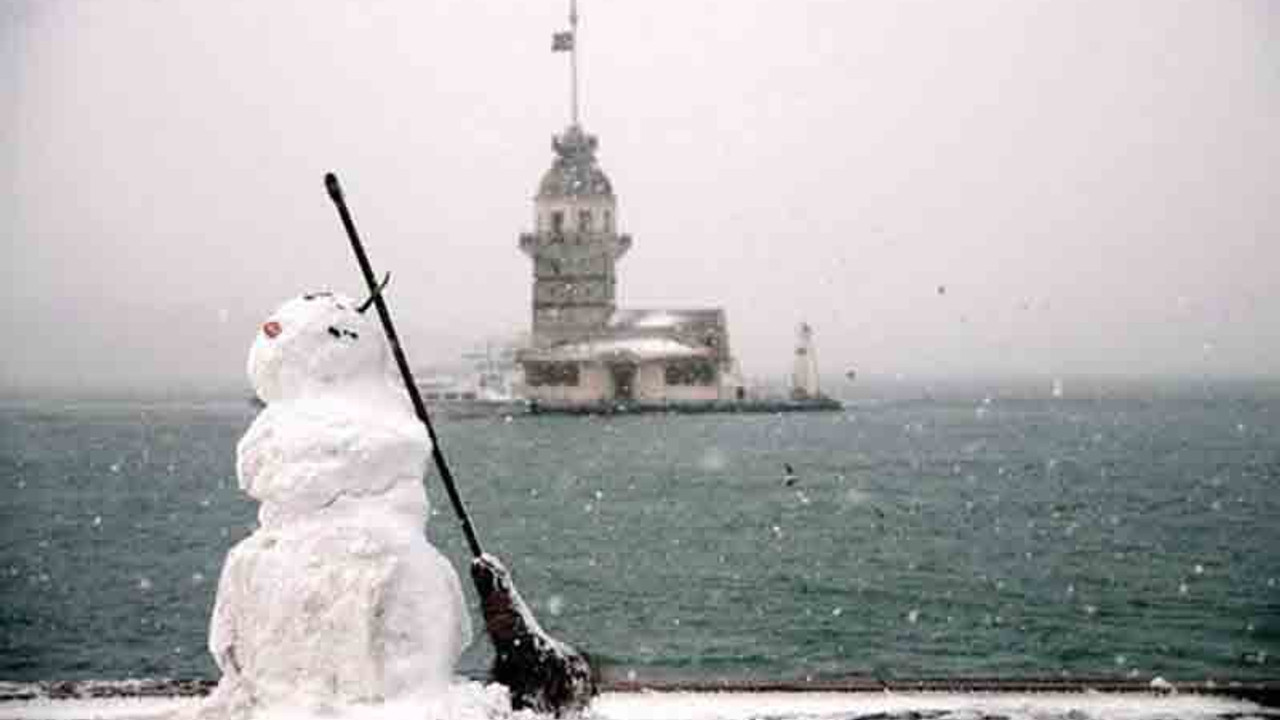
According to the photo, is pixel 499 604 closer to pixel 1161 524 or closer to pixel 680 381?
pixel 1161 524

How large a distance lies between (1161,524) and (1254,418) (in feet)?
185

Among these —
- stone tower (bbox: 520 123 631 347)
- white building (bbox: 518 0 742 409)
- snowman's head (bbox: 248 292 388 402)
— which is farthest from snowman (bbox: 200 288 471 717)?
stone tower (bbox: 520 123 631 347)

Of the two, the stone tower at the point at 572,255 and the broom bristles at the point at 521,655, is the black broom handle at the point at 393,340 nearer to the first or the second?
the broom bristles at the point at 521,655

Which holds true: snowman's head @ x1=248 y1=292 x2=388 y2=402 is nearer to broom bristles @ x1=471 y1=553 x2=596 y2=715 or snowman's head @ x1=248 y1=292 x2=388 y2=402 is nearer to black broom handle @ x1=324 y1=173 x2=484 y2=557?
black broom handle @ x1=324 y1=173 x2=484 y2=557

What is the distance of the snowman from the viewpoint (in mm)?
5449

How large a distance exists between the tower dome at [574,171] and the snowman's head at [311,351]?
2759 inches

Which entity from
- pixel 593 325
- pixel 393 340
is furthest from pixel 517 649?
pixel 593 325

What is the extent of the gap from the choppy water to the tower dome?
891 inches

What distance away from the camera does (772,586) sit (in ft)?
73.5

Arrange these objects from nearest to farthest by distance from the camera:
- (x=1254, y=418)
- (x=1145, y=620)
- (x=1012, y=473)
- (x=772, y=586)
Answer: (x=1145, y=620) → (x=772, y=586) → (x=1012, y=473) → (x=1254, y=418)

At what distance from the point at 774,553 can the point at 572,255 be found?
4916 cm

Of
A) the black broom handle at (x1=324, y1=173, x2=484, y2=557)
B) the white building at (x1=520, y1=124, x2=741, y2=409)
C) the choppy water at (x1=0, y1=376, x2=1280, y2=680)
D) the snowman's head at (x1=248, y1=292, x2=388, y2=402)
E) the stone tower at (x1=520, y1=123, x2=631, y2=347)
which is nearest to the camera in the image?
the black broom handle at (x1=324, y1=173, x2=484, y2=557)

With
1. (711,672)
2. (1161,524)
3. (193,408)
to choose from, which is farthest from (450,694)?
(193,408)

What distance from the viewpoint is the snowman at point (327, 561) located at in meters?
5.45
